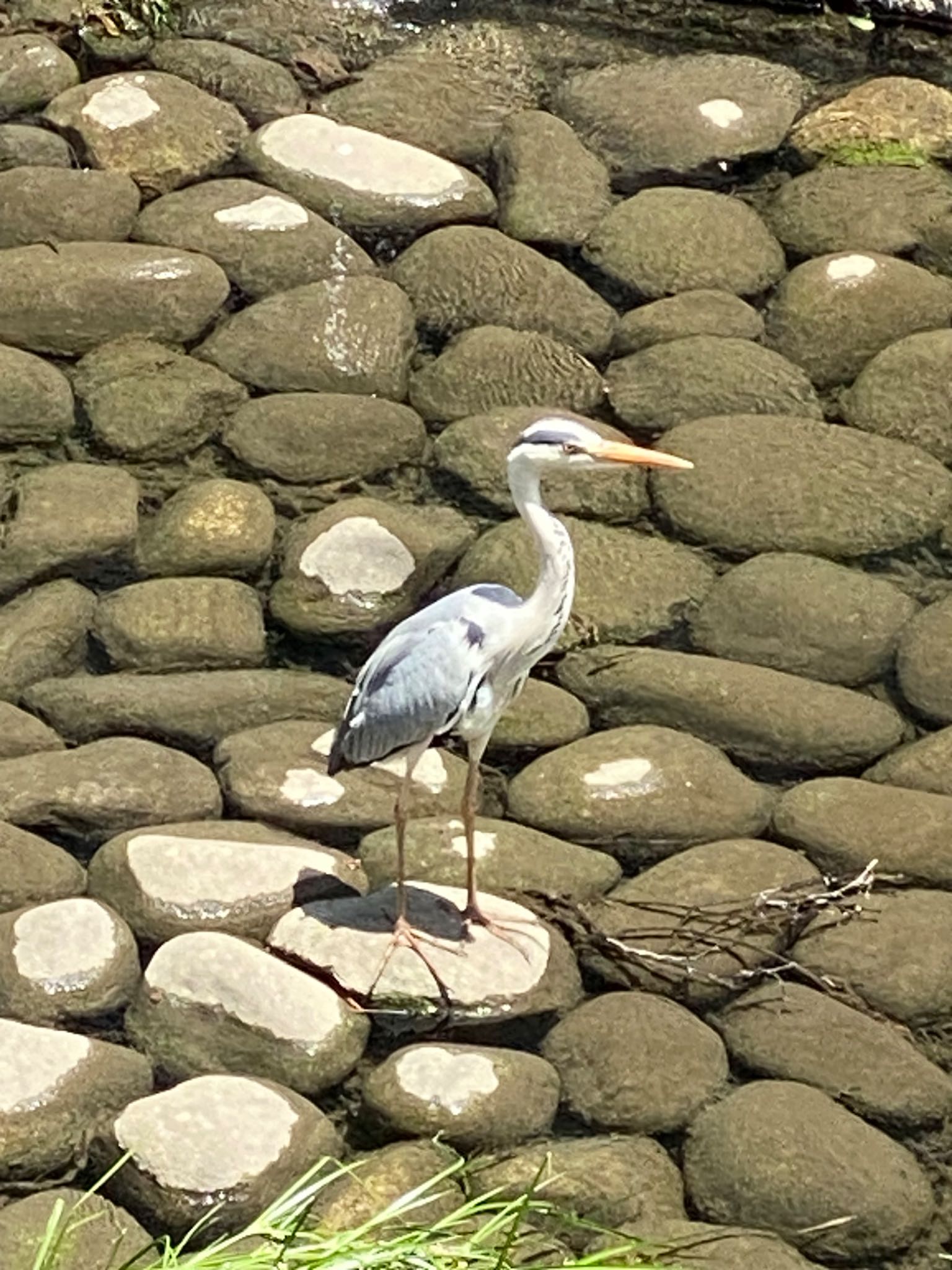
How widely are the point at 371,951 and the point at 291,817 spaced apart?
0.47 metres

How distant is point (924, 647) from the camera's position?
17.6ft

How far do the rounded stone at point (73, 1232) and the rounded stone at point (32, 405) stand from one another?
2.53 meters

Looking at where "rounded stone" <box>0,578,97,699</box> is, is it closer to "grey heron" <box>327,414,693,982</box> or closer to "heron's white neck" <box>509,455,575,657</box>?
"grey heron" <box>327,414,693,982</box>

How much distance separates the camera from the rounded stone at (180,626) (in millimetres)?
5312

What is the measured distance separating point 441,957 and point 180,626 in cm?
123

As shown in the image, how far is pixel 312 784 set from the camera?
16.2ft

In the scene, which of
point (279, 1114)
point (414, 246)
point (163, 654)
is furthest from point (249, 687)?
point (414, 246)

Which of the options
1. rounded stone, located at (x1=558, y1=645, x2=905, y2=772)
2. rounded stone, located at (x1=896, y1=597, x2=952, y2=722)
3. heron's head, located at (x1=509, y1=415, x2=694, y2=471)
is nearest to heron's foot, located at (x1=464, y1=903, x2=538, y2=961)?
rounded stone, located at (x1=558, y1=645, x2=905, y2=772)

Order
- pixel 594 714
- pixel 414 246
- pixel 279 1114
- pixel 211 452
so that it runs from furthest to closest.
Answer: pixel 414 246, pixel 211 452, pixel 594 714, pixel 279 1114

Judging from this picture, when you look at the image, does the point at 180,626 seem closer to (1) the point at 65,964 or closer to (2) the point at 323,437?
(2) the point at 323,437

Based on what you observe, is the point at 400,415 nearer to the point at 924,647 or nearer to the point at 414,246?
the point at 414,246

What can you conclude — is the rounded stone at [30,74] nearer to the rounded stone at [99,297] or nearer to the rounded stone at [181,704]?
the rounded stone at [99,297]

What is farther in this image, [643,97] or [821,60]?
[821,60]

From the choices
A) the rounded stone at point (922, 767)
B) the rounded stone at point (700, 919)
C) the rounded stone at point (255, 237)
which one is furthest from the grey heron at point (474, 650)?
the rounded stone at point (255, 237)
